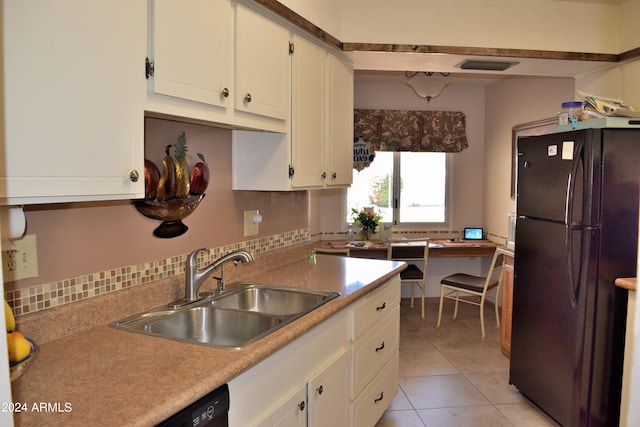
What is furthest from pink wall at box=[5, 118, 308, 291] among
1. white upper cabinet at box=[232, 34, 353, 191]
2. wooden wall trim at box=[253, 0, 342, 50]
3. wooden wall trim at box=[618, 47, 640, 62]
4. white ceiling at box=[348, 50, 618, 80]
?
Answer: wooden wall trim at box=[618, 47, 640, 62]

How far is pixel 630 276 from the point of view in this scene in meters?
2.41

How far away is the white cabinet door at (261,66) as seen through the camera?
1.83 m

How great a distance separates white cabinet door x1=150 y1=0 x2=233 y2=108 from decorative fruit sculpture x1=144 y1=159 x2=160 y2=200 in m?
0.33

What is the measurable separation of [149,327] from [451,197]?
14.9 ft

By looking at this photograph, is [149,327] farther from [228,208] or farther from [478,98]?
[478,98]

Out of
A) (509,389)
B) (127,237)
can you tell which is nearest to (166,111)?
(127,237)

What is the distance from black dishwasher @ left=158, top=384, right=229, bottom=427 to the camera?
1081 mm

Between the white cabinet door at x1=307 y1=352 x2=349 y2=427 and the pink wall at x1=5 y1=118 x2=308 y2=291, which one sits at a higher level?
the pink wall at x1=5 y1=118 x2=308 y2=291

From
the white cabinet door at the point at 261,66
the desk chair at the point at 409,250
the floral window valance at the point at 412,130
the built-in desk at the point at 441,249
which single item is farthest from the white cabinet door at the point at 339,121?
the floral window valance at the point at 412,130

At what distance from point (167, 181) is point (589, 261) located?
2087 mm

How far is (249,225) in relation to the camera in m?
2.46

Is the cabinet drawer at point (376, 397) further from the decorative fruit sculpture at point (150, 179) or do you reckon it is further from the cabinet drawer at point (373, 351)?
the decorative fruit sculpture at point (150, 179)

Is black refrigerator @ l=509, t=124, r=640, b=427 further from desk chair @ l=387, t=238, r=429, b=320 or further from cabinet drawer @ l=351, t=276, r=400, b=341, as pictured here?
desk chair @ l=387, t=238, r=429, b=320

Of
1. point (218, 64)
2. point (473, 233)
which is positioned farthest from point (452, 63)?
point (473, 233)
